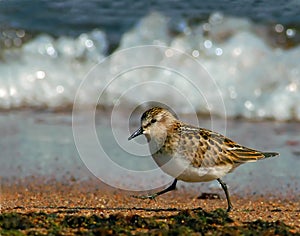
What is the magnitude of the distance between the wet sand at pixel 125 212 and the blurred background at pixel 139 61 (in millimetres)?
1150

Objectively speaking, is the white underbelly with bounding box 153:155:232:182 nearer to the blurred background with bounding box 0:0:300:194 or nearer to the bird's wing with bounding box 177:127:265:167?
the bird's wing with bounding box 177:127:265:167

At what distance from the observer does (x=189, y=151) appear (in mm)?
7379

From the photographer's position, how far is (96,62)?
13984mm

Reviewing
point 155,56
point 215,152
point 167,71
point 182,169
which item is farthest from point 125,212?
point 155,56

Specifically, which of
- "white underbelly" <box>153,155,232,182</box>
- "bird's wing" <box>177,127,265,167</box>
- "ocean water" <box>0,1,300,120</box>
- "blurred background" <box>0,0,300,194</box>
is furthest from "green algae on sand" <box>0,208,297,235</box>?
"ocean water" <box>0,1,300,120</box>

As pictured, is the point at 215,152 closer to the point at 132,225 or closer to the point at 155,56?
the point at 132,225

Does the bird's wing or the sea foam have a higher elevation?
the sea foam

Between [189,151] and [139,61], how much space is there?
6750 millimetres

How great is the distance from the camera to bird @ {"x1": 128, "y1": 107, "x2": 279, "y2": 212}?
7.27 m

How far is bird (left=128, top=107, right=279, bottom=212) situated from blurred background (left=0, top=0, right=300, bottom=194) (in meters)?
2.19

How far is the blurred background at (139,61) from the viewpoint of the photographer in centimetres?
1094

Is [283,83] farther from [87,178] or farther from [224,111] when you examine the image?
[87,178]

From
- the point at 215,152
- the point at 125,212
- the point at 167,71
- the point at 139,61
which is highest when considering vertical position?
the point at 139,61

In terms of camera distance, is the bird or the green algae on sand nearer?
the green algae on sand
